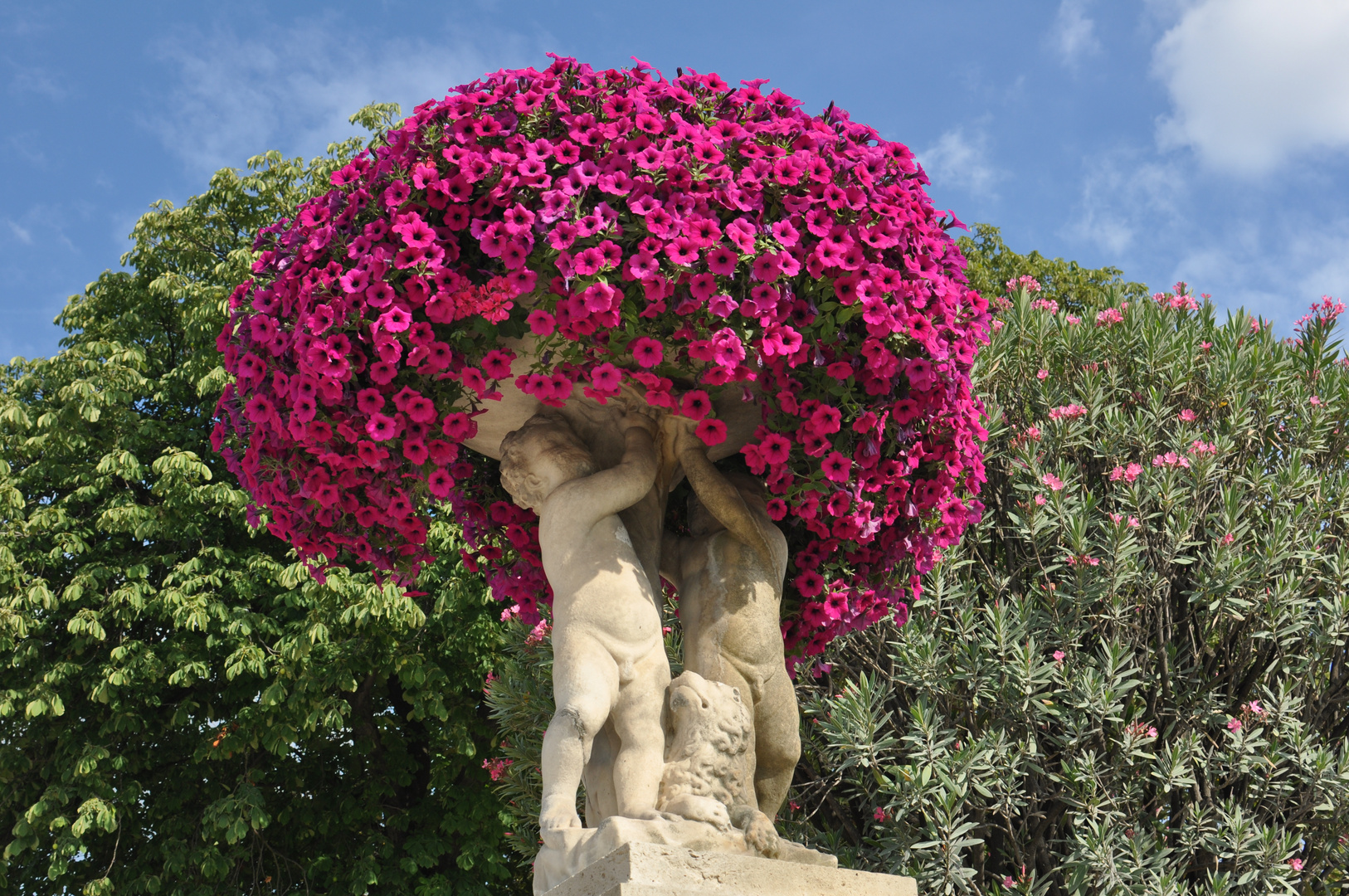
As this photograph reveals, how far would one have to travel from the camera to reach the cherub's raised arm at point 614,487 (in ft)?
12.5

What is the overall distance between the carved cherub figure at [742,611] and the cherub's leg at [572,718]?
0.44 metres

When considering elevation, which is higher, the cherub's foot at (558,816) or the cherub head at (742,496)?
the cherub head at (742,496)

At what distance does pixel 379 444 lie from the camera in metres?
3.94

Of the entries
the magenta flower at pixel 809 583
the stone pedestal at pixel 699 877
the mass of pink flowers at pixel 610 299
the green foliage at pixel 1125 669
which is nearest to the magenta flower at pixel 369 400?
the mass of pink flowers at pixel 610 299

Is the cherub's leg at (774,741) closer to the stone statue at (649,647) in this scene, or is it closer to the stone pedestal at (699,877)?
the stone statue at (649,647)

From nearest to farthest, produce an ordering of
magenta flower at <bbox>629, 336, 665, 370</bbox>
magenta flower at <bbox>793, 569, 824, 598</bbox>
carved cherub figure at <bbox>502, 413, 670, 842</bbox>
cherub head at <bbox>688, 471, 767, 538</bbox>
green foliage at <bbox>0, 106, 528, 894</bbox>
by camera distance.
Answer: carved cherub figure at <bbox>502, 413, 670, 842</bbox>
magenta flower at <bbox>629, 336, 665, 370</bbox>
cherub head at <bbox>688, 471, 767, 538</bbox>
magenta flower at <bbox>793, 569, 824, 598</bbox>
green foliage at <bbox>0, 106, 528, 894</bbox>

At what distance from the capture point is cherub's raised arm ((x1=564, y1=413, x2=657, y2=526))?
3.82m

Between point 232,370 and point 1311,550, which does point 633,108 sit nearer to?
point 232,370

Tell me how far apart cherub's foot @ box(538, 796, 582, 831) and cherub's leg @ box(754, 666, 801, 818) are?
776mm

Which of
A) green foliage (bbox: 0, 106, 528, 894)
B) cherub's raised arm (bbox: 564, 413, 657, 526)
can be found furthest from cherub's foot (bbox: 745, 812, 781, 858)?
green foliage (bbox: 0, 106, 528, 894)

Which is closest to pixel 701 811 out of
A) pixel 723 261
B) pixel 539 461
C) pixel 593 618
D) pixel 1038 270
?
pixel 593 618

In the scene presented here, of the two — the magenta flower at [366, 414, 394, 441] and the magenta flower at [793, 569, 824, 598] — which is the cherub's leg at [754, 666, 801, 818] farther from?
the magenta flower at [366, 414, 394, 441]

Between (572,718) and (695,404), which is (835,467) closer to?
(695,404)

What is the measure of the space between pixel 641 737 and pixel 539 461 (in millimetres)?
981
